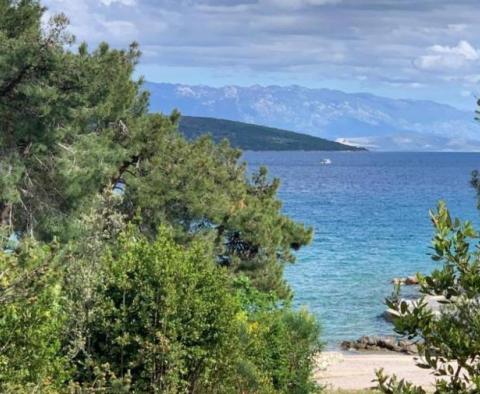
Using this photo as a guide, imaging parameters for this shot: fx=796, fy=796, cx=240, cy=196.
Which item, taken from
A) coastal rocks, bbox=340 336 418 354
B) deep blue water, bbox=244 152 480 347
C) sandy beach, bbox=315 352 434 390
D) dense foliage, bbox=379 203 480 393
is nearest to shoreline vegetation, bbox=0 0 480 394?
dense foliage, bbox=379 203 480 393

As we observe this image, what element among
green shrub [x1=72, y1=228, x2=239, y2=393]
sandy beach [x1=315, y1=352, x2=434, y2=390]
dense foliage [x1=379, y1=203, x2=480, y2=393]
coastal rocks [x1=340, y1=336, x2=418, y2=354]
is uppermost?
dense foliage [x1=379, y1=203, x2=480, y2=393]

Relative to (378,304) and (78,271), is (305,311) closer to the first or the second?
(78,271)

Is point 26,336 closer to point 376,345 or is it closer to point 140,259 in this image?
point 140,259

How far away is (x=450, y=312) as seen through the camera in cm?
391

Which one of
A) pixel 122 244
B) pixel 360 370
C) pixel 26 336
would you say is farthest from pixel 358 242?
pixel 26 336

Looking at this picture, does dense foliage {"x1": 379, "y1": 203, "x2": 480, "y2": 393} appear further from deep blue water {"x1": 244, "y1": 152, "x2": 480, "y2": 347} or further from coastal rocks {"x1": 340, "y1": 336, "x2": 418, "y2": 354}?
coastal rocks {"x1": 340, "y1": 336, "x2": 418, "y2": 354}

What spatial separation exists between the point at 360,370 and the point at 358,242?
144 ft

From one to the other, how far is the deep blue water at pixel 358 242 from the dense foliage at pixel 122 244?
2860 mm

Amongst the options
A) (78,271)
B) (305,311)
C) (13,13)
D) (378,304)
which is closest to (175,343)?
(78,271)

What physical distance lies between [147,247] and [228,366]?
5.95 ft

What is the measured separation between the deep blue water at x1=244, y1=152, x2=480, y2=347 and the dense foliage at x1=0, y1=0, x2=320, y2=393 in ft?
9.38

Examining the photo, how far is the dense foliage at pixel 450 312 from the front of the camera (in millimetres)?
3779

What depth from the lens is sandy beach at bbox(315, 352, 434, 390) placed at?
60.6ft

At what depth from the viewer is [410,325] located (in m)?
3.85
